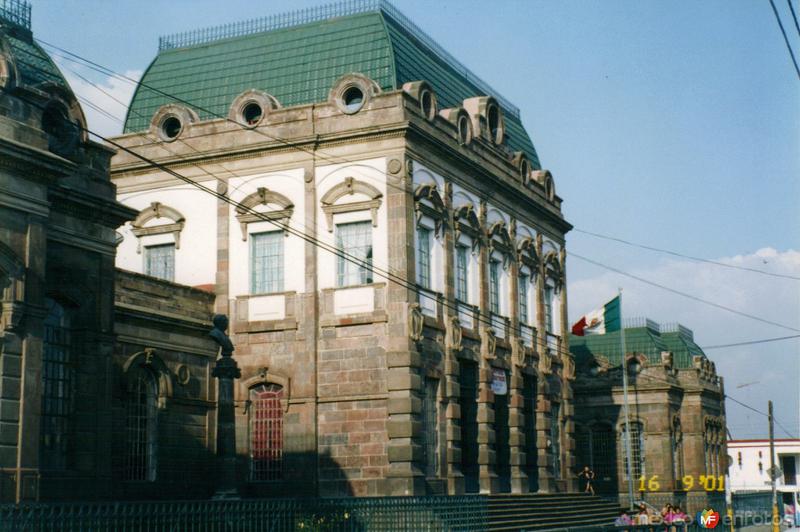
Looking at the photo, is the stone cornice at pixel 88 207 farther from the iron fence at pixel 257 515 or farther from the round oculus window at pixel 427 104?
the round oculus window at pixel 427 104

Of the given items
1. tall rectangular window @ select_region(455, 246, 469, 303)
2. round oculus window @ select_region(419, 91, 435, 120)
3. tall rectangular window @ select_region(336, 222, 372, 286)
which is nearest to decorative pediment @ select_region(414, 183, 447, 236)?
tall rectangular window @ select_region(336, 222, 372, 286)

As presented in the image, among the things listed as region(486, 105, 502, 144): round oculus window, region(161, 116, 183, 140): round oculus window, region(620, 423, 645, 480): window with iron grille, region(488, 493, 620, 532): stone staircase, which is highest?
region(486, 105, 502, 144): round oculus window

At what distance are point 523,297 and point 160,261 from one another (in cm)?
1467

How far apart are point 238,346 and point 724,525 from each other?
17.4 meters

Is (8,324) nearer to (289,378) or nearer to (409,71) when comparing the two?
(289,378)

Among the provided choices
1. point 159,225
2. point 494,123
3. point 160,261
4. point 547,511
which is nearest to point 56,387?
point 160,261

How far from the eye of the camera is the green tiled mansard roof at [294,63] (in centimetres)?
3919

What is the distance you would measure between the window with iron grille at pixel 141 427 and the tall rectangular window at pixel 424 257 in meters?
8.95

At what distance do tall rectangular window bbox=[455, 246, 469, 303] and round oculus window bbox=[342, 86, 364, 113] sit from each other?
644cm

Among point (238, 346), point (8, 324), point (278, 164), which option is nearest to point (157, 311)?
point (238, 346)

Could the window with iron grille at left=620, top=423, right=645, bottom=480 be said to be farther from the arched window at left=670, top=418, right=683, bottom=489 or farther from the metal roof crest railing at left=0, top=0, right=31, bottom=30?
the metal roof crest railing at left=0, top=0, right=31, bottom=30

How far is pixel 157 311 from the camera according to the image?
34500 millimetres

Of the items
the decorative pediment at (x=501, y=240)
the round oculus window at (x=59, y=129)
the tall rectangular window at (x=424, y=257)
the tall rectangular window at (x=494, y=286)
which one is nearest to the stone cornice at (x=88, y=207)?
the round oculus window at (x=59, y=129)

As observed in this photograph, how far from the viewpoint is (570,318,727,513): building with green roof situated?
190 feet
